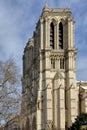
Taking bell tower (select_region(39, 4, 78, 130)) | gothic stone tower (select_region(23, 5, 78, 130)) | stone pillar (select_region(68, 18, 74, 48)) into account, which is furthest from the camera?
stone pillar (select_region(68, 18, 74, 48))

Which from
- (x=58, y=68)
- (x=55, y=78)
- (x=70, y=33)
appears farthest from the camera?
(x=70, y=33)

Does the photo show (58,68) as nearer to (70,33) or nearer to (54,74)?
(54,74)

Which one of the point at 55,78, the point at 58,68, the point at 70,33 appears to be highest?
the point at 70,33

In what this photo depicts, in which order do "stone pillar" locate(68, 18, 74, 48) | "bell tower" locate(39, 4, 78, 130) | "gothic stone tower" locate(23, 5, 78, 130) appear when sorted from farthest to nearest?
"stone pillar" locate(68, 18, 74, 48) → "gothic stone tower" locate(23, 5, 78, 130) → "bell tower" locate(39, 4, 78, 130)

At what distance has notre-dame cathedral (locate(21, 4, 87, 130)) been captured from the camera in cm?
10981

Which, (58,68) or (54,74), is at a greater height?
(58,68)

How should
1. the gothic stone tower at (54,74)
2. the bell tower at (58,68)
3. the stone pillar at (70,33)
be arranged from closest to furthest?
1. the bell tower at (58,68)
2. the gothic stone tower at (54,74)
3. the stone pillar at (70,33)

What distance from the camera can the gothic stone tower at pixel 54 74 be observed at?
10975 cm

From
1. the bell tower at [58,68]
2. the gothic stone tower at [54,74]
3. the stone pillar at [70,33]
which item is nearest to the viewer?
the bell tower at [58,68]

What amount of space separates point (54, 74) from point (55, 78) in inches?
78.9

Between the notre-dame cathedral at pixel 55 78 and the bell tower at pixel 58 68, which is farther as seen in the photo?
the notre-dame cathedral at pixel 55 78

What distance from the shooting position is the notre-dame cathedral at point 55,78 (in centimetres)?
10981

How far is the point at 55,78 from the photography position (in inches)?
4422

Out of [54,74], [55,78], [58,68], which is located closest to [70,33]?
[58,68]
